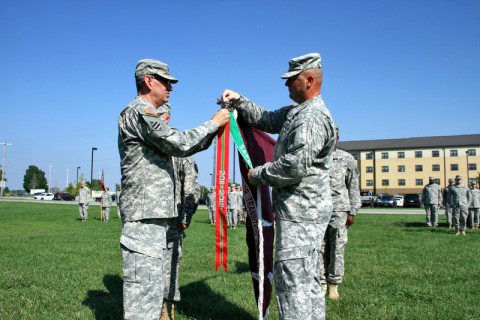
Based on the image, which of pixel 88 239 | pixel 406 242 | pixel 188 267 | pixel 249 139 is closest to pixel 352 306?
pixel 249 139

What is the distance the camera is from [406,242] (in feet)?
43.3

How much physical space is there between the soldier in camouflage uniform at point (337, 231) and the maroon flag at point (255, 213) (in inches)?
79.8

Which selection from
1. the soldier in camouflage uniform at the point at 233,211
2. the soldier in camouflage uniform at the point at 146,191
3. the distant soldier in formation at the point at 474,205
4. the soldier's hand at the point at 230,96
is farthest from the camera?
the soldier in camouflage uniform at the point at 233,211

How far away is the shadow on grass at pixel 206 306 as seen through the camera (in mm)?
5332

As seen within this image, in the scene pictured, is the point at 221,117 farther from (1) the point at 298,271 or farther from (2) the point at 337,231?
(2) the point at 337,231

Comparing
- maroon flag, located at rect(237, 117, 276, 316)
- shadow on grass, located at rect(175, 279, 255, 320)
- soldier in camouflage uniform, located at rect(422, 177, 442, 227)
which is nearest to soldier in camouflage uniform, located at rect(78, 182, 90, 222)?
soldier in camouflage uniform, located at rect(422, 177, 442, 227)

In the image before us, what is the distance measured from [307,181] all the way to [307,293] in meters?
0.96

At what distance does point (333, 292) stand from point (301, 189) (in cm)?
324

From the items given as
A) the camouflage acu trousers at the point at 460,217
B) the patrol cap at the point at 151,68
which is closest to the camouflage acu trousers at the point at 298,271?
the patrol cap at the point at 151,68

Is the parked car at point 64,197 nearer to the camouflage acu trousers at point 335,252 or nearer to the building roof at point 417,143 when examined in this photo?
the building roof at point 417,143

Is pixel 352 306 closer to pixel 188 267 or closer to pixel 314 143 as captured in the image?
pixel 314 143

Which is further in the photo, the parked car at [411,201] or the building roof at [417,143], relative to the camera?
the building roof at [417,143]

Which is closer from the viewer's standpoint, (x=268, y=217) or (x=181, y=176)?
(x=268, y=217)

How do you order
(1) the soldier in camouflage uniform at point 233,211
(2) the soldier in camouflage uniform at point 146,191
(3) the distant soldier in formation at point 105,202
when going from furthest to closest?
1. (3) the distant soldier in formation at point 105,202
2. (1) the soldier in camouflage uniform at point 233,211
3. (2) the soldier in camouflage uniform at point 146,191
